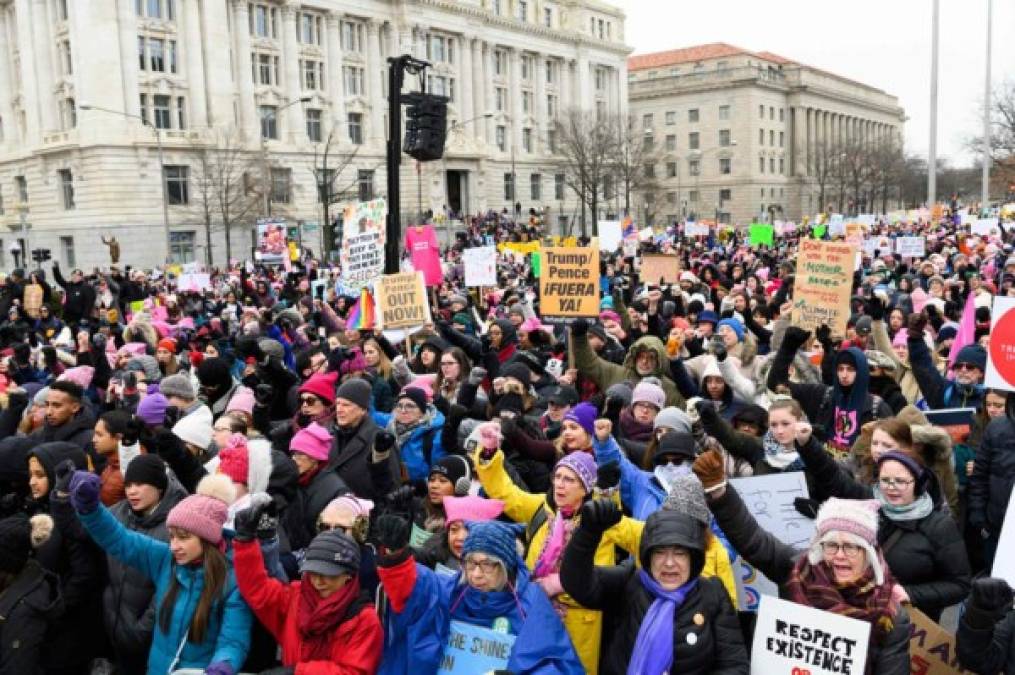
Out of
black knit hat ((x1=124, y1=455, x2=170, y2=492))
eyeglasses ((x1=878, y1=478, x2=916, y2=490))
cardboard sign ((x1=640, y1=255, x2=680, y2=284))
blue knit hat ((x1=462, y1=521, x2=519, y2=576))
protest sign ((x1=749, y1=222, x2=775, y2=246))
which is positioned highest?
protest sign ((x1=749, y1=222, x2=775, y2=246))

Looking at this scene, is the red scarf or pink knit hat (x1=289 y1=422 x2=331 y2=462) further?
pink knit hat (x1=289 y1=422 x2=331 y2=462)

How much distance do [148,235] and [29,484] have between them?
46.9m

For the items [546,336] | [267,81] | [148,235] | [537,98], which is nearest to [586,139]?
[537,98]

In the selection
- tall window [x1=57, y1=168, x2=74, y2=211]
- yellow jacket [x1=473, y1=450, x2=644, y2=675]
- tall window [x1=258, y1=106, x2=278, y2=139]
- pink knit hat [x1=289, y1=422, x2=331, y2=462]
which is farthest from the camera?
tall window [x1=258, y1=106, x2=278, y2=139]

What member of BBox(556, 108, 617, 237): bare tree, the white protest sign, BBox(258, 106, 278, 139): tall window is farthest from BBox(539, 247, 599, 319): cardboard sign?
BBox(556, 108, 617, 237): bare tree

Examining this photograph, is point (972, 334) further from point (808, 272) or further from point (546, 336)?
point (546, 336)

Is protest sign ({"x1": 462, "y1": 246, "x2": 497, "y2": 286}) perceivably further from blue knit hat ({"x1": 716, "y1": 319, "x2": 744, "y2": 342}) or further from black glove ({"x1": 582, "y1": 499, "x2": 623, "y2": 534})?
black glove ({"x1": 582, "y1": 499, "x2": 623, "y2": 534})

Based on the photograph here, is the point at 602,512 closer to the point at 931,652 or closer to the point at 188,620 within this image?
the point at 931,652

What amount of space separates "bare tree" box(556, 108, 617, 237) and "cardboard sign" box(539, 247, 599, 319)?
5470cm

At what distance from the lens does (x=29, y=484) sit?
5.04m

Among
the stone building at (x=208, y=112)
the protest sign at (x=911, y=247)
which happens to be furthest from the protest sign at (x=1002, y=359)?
the stone building at (x=208, y=112)

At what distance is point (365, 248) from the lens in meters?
11.5

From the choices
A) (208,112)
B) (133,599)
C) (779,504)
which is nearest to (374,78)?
(208,112)

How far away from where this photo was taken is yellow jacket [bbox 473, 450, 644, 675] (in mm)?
3832
